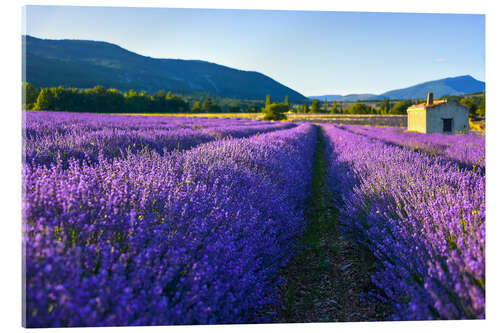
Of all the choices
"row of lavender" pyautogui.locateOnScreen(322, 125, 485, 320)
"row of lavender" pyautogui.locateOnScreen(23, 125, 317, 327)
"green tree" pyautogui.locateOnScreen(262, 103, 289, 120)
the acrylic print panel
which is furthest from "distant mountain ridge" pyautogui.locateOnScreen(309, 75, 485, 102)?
"green tree" pyautogui.locateOnScreen(262, 103, 289, 120)

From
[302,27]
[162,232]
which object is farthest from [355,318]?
[302,27]

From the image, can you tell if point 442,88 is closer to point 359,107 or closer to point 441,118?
point 441,118

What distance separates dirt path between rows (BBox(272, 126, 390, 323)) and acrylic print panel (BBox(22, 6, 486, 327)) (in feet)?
0.05

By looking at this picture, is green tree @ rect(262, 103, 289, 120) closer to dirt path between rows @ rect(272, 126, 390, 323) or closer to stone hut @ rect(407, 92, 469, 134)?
stone hut @ rect(407, 92, 469, 134)

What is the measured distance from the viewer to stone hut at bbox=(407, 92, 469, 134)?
600cm

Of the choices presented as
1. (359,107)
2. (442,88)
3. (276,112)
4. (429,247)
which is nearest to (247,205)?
(429,247)

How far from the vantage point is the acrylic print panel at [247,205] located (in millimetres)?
1257

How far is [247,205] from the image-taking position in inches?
90.2

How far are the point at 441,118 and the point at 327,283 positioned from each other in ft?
18.1

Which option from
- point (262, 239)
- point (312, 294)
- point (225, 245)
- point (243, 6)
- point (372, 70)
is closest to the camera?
point (225, 245)
